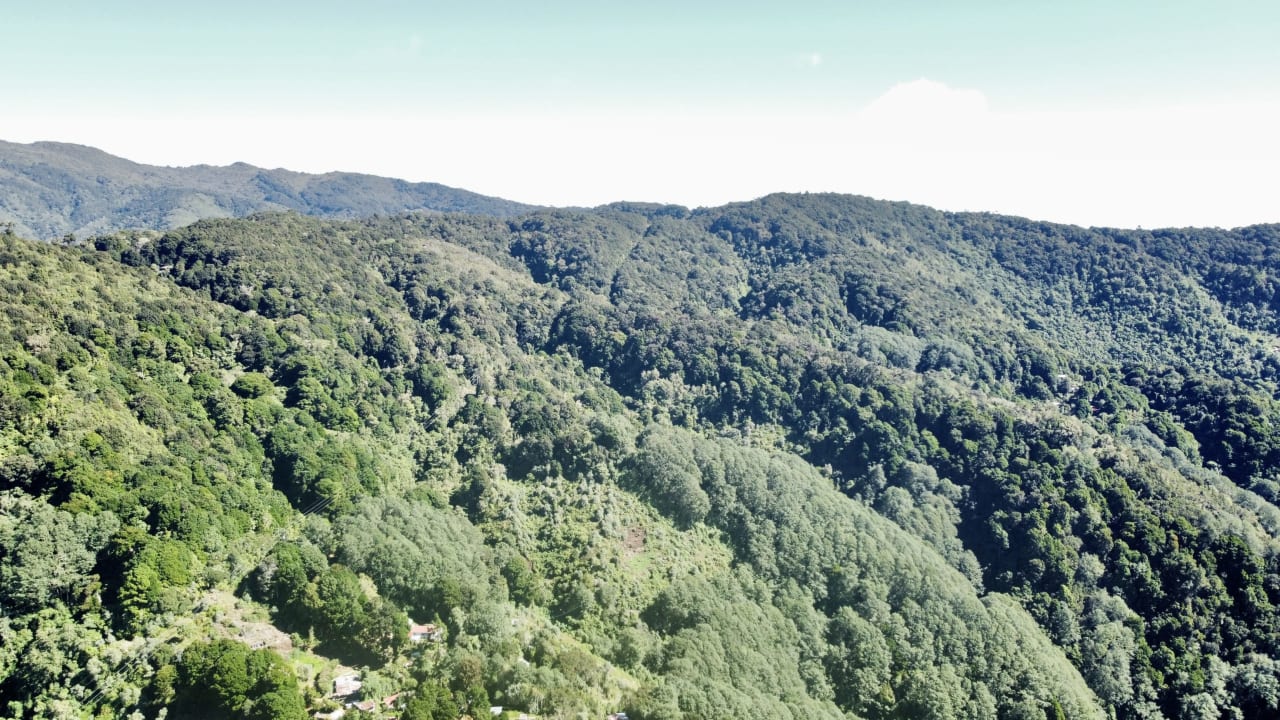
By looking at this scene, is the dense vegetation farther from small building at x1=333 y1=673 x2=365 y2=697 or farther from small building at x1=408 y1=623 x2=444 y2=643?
small building at x1=333 y1=673 x2=365 y2=697

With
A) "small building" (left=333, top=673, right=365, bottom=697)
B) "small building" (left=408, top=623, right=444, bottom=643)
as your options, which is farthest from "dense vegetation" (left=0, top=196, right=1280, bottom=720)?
"small building" (left=333, top=673, right=365, bottom=697)

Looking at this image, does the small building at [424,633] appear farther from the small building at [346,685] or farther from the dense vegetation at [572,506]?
the small building at [346,685]

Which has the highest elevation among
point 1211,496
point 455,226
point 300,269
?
point 455,226

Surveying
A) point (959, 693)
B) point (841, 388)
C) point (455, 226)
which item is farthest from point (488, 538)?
point (455, 226)

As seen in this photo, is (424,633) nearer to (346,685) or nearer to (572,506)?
(346,685)

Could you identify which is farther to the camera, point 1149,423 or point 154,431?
point 1149,423

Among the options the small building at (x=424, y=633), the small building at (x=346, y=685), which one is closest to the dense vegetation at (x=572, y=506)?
the small building at (x=424, y=633)

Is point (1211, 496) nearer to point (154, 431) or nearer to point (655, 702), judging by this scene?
point (655, 702)

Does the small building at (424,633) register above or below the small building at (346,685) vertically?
below
